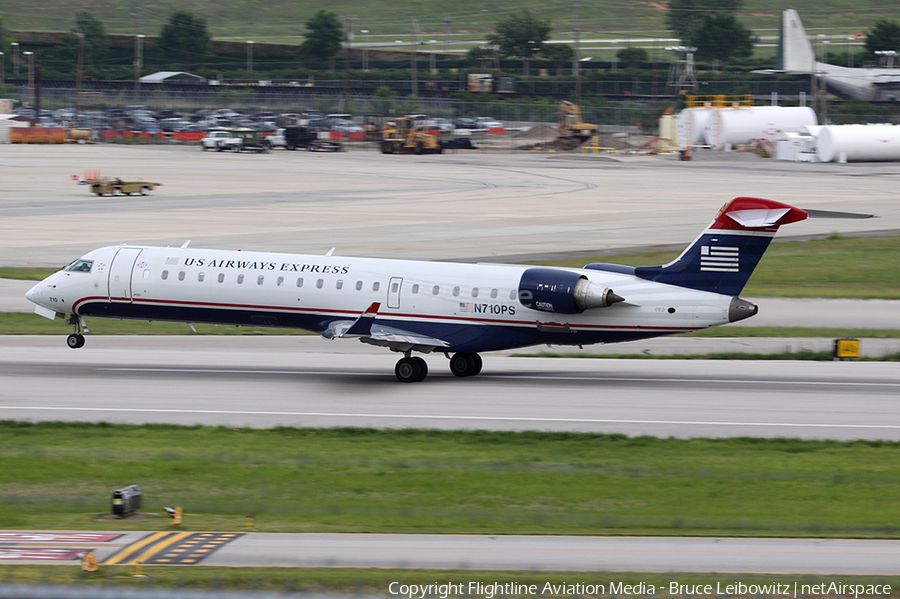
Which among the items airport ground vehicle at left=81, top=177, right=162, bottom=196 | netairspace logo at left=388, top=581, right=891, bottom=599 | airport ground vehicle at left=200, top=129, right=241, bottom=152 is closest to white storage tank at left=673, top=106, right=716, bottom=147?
airport ground vehicle at left=200, top=129, right=241, bottom=152

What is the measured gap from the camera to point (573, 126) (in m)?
135

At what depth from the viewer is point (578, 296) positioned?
95.1 ft

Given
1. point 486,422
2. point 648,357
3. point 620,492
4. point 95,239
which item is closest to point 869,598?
point 620,492

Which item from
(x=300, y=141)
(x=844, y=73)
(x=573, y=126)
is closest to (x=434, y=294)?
(x=300, y=141)

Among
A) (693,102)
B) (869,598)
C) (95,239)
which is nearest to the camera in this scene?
(869,598)

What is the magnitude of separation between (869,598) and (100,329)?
106ft

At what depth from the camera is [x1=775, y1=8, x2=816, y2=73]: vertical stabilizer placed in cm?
16000

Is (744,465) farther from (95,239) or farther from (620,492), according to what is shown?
(95,239)

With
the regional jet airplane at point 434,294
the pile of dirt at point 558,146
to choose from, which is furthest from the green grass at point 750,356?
the pile of dirt at point 558,146

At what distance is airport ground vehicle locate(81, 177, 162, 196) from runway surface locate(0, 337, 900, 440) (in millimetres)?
44860

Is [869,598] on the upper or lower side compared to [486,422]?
upper

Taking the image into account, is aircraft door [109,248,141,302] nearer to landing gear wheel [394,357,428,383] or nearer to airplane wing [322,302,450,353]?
airplane wing [322,302,450,353]

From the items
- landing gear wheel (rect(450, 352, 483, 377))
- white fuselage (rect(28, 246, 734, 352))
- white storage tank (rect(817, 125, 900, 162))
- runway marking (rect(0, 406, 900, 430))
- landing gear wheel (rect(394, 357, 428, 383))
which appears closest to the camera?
runway marking (rect(0, 406, 900, 430))

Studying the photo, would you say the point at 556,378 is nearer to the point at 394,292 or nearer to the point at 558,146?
the point at 394,292
